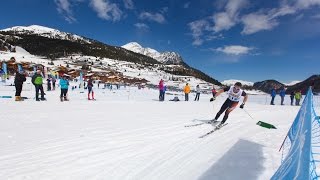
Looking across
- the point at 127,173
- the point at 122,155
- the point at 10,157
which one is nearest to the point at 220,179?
the point at 127,173

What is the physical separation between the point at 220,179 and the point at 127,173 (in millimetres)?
1532

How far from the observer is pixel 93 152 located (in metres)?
5.74

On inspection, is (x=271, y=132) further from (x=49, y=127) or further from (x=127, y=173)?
(x=49, y=127)

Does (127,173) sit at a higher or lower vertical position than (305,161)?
lower

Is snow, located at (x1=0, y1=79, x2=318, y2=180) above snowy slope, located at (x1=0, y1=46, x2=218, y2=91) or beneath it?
beneath

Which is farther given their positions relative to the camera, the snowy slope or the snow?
the snowy slope

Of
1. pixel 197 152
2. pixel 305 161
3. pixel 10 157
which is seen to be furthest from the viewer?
pixel 197 152

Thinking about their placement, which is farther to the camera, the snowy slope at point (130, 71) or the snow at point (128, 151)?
the snowy slope at point (130, 71)

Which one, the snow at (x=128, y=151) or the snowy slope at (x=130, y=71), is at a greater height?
the snowy slope at (x=130, y=71)

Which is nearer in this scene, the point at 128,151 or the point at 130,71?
the point at 128,151

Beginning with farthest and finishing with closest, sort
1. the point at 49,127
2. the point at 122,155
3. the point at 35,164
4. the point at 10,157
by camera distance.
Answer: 1. the point at 49,127
2. the point at 122,155
3. the point at 10,157
4. the point at 35,164

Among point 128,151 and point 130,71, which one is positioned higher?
point 130,71

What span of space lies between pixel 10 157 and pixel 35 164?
26.6 inches

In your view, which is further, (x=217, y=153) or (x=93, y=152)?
(x=217, y=153)
